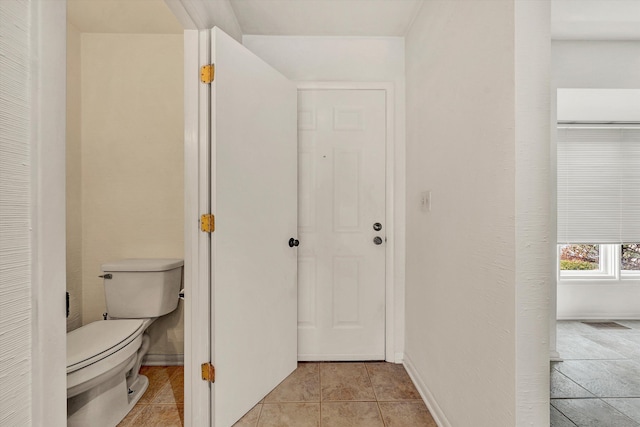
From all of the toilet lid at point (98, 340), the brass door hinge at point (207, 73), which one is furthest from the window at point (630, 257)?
the toilet lid at point (98, 340)

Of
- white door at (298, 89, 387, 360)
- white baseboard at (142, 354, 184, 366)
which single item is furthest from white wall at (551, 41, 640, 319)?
white baseboard at (142, 354, 184, 366)

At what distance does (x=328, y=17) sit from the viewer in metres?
1.97

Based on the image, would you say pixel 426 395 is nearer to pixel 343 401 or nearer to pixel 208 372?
pixel 343 401

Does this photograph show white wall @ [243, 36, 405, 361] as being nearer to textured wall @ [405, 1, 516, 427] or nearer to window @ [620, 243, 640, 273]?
textured wall @ [405, 1, 516, 427]

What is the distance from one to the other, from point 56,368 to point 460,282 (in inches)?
54.3

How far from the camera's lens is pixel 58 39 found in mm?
630

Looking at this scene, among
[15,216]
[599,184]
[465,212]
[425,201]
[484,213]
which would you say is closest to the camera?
[15,216]

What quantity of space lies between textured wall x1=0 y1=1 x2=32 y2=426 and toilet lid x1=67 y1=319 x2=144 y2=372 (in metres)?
0.98

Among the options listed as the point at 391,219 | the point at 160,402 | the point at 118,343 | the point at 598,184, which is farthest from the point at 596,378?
the point at 118,343

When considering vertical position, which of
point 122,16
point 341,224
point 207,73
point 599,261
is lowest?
point 599,261

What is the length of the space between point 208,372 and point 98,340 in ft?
2.00

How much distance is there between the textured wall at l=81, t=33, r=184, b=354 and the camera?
6.89 ft

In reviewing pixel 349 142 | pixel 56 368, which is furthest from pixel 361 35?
pixel 56 368

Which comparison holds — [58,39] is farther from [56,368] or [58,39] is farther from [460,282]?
[460,282]
